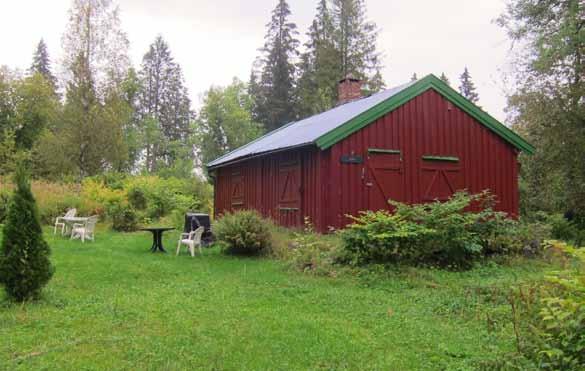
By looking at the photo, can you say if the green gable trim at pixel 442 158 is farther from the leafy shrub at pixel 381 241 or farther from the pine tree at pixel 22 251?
the pine tree at pixel 22 251

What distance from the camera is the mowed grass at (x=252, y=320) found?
3.98m

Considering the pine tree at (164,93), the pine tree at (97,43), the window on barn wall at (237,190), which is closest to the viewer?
the window on barn wall at (237,190)

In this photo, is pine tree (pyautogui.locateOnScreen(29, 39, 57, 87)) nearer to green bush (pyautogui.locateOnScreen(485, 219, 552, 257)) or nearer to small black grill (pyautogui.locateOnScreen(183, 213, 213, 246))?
small black grill (pyautogui.locateOnScreen(183, 213, 213, 246))

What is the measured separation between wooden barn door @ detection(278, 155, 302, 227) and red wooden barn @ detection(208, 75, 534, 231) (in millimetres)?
25

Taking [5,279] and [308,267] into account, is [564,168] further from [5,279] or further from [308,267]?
[5,279]

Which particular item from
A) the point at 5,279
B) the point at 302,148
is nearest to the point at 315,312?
the point at 5,279

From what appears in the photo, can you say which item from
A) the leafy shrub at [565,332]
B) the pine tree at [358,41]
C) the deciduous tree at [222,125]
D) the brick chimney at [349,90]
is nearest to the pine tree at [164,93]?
the deciduous tree at [222,125]

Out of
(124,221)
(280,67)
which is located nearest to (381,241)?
(124,221)

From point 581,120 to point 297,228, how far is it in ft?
33.6

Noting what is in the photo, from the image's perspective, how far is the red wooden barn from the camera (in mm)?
11078

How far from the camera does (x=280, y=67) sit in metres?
35.4

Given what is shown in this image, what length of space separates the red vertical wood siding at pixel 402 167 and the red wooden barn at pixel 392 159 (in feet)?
0.08

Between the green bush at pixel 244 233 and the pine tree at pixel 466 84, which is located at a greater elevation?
the pine tree at pixel 466 84

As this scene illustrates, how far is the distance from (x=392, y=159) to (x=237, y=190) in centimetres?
596
